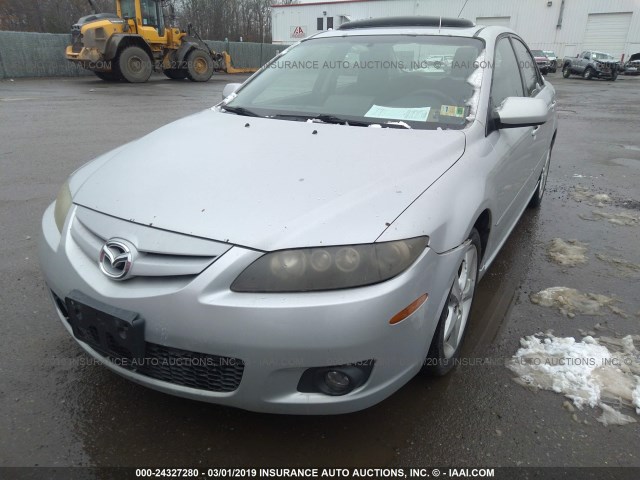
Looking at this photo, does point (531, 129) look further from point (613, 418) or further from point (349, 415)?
point (349, 415)

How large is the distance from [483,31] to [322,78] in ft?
3.53

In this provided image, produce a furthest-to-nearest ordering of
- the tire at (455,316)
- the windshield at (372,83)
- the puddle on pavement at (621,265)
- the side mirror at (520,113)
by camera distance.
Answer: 1. the puddle on pavement at (621,265)
2. the windshield at (372,83)
3. the side mirror at (520,113)
4. the tire at (455,316)

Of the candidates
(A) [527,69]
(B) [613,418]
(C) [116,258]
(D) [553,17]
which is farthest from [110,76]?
(D) [553,17]

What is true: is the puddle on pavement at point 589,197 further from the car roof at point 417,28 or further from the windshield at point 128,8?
the windshield at point 128,8

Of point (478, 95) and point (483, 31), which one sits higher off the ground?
point (483, 31)

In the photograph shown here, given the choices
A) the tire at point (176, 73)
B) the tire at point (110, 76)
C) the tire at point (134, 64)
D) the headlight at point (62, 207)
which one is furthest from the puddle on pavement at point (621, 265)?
the tire at point (176, 73)

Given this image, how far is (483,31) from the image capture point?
3.08m

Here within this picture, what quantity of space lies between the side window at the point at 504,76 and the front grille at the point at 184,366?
203 cm

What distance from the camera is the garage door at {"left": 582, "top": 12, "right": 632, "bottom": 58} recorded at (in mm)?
36500

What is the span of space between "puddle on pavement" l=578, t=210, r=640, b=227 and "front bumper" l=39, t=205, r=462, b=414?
341cm

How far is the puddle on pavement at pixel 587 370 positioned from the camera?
2107mm

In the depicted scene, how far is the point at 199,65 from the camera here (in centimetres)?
1906

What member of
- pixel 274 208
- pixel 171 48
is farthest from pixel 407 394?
pixel 171 48

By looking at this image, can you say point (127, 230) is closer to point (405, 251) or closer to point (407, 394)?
point (405, 251)
